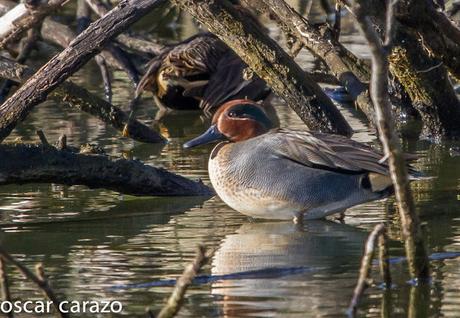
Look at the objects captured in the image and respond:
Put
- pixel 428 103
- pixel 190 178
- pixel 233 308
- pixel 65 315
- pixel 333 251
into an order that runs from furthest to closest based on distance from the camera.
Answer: pixel 428 103
pixel 190 178
pixel 333 251
pixel 233 308
pixel 65 315

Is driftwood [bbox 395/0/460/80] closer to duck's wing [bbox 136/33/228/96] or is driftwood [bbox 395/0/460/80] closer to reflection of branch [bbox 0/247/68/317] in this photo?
reflection of branch [bbox 0/247/68/317]

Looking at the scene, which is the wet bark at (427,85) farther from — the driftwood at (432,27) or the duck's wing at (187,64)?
the duck's wing at (187,64)

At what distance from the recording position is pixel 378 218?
7422 mm

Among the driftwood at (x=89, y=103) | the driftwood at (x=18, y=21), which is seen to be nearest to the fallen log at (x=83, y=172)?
the driftwood at (x=18, y=21)

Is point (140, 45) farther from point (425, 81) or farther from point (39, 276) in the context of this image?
point (39, 276)

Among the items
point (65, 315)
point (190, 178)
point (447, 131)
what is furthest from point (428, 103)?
point (65, 315)

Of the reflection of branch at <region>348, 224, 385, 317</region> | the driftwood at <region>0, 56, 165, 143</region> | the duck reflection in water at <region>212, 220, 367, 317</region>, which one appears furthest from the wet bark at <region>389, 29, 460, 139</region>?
the reflection of branch at <region>348, 224, 385, 317</region>

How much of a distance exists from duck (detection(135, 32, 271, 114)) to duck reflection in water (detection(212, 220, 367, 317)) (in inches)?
179

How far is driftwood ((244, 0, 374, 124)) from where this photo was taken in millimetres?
8852

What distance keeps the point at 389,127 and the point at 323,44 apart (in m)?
4.17

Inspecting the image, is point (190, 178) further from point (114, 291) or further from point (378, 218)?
point (114, 291)

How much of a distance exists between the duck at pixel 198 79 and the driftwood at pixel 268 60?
2.92 m

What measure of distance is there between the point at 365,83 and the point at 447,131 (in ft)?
3.75

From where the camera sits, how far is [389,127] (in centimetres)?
493
